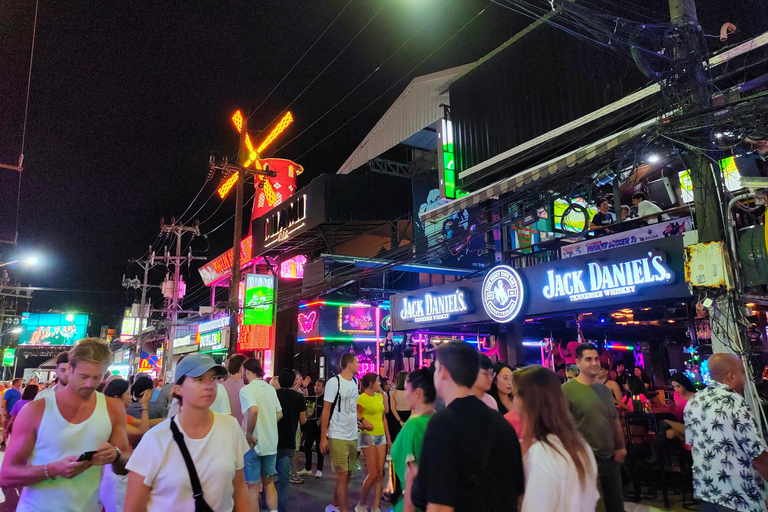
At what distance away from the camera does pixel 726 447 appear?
4.35 m

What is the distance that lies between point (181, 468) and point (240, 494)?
415 millimetres

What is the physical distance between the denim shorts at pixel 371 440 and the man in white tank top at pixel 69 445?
4.57m

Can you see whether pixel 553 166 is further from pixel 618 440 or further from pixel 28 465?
pixel 28 465

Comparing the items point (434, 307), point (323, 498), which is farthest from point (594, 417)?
point (434, 307)

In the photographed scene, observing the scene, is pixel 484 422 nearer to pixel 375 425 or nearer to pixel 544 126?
pixel 375 425

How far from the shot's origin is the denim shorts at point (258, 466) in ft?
21.0

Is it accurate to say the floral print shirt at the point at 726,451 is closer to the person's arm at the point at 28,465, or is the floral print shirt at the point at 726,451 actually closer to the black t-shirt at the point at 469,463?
the black t-shirt at the point at 469,463

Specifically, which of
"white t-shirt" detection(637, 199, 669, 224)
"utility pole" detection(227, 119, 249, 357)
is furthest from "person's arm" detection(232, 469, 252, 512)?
"utility pole" detection(227, 119, 249, 357)

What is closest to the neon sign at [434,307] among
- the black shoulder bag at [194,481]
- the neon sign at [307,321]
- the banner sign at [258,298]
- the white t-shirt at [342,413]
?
the white t-shirt at [342,413]

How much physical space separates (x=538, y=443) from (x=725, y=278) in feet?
19.7

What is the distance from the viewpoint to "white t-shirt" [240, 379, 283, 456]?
6.35 metres

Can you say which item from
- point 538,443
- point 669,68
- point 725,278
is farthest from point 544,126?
point 538,443

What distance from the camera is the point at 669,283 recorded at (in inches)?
347

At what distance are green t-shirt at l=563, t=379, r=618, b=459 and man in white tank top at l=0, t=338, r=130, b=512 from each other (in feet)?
12.5
